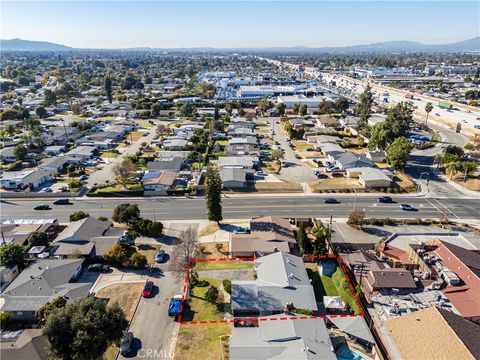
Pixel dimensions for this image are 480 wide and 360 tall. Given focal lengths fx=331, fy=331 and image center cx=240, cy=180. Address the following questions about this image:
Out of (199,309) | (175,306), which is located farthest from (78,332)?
(199,309)

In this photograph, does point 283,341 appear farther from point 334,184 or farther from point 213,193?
point 334,184

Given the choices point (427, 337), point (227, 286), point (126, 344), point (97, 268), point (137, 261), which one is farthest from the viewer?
point (97, 268)

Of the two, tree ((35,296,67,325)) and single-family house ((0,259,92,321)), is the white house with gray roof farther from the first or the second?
tree ((35,296,67,325))

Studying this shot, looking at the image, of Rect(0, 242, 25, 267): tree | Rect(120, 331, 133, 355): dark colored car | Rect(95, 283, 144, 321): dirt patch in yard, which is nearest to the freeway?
Rect(0, 242, 25, 267): tree

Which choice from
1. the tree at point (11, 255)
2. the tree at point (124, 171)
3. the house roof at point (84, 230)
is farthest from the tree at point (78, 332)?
the tree at point (124, 171)

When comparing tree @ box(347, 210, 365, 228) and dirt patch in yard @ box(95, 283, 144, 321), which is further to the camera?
tree @ box(347, 210, 365, 228)

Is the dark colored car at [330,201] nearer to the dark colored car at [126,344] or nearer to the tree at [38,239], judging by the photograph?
the dark colored car at [126,344]
